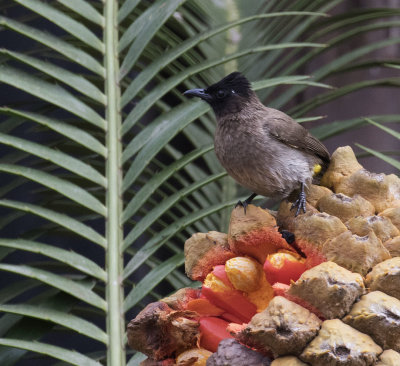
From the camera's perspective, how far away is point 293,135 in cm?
116

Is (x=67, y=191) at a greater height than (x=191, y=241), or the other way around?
(x=67, y=191)

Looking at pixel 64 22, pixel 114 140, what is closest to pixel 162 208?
pixel 114 140

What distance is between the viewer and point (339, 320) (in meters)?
0.53

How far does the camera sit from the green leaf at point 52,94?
1109 millimetres

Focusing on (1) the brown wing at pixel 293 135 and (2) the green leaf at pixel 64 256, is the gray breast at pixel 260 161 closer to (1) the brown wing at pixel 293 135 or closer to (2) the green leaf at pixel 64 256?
(1) the brown wing at pixel 293 135

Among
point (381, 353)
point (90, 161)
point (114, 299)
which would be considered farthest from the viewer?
point (90, 161)

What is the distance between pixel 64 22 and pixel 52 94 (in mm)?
143

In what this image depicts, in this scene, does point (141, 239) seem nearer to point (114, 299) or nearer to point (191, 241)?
point (114, 299)

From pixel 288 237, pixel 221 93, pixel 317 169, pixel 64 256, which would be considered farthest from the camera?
pixel 221 93

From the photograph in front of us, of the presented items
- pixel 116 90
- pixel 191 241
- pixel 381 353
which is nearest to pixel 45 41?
pixel 116 90

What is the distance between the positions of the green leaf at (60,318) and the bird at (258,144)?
32cm

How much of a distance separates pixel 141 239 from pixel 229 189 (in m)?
0.62

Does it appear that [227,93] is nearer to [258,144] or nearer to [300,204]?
[258,144]

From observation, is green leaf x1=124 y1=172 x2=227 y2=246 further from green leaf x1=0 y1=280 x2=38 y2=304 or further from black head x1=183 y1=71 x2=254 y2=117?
green leaf x1=0 y1=280 x2=38 y2=304
